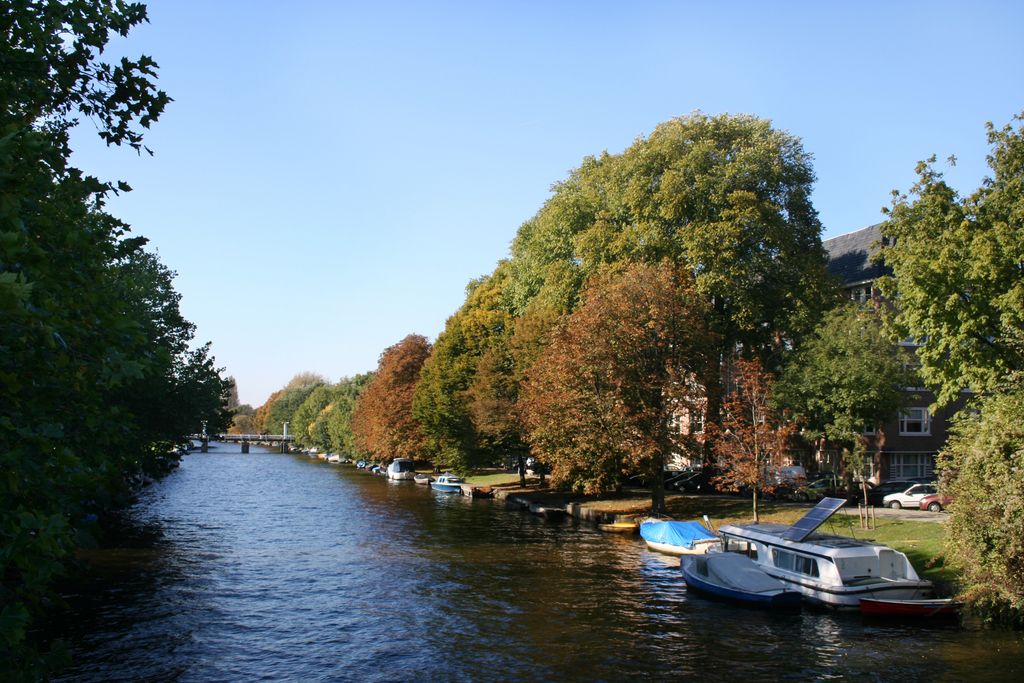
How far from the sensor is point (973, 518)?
979 inches

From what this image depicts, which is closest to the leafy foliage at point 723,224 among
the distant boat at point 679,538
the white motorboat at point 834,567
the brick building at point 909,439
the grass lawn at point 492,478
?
the brick building at point 909,439

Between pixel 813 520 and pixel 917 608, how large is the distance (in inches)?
211

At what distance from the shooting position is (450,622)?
2636 cm

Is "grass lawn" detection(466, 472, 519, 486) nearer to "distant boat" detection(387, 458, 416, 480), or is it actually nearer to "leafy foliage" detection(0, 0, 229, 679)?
"distant boat" detection(387, 458, 416, 480)

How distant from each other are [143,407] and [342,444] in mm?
91836

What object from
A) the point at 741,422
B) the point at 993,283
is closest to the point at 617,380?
the point at 741,422

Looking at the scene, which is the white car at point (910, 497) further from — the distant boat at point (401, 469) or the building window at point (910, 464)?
the distant boat at point (401, 469)

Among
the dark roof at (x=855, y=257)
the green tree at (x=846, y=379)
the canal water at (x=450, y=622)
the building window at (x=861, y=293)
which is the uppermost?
the dark roof at (x=855, y=257)

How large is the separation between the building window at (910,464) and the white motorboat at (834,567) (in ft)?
112

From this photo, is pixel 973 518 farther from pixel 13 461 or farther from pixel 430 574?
pixel 13 461

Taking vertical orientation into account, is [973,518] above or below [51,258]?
below

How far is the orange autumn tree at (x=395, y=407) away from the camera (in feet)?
307

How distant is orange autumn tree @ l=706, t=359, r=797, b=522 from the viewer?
4031 centimetres

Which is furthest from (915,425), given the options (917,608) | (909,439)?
(917,608)
